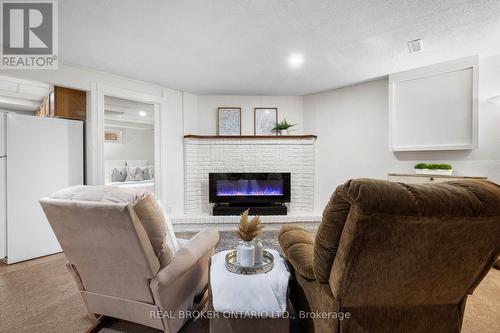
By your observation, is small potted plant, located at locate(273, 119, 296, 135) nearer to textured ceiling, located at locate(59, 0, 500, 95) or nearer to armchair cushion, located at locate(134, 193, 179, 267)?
textured ceiling, located at locate(59, 0, 500, 95)

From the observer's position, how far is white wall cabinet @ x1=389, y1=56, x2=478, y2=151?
9.75 ft

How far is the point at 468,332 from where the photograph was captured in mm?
1560

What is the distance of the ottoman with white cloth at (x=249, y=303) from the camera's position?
116 cm

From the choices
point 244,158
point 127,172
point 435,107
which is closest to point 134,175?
point 127,172

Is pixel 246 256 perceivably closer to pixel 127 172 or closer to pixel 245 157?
pixel 245 157

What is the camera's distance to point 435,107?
126 inches

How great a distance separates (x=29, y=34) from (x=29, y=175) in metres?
1.54

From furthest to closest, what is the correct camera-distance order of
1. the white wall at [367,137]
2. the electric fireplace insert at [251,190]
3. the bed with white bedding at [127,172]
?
the bed with white bedding at [127,172] < the electric fireplace insert at [251,190] < the white wall at [367,137]

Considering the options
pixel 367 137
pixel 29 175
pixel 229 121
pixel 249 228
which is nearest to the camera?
pixel 249 228

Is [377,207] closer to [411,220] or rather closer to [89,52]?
[411,220]

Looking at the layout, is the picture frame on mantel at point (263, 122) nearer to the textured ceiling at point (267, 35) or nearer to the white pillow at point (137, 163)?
the textured ceiling at point (267, 35)

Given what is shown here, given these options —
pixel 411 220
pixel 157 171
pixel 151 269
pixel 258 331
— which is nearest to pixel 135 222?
pixel 151 269

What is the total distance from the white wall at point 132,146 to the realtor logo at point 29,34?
2671 millimetres

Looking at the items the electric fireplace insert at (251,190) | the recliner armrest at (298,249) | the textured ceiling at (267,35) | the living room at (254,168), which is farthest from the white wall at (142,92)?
the recliner armrest at (298,249)
